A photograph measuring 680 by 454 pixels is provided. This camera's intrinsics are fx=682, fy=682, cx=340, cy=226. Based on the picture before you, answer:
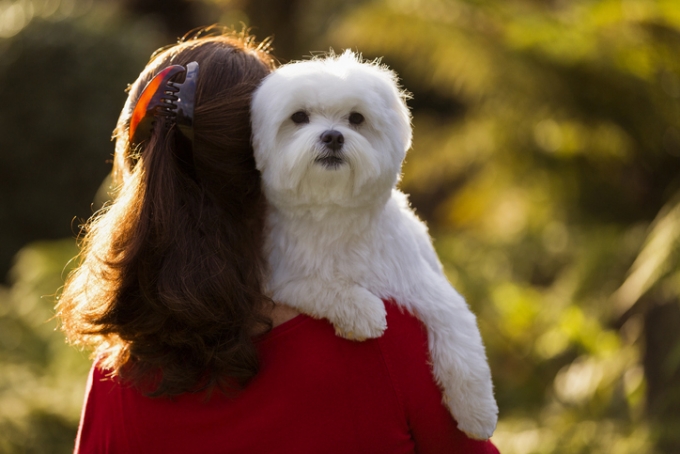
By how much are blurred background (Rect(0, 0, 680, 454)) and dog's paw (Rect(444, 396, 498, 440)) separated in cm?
157

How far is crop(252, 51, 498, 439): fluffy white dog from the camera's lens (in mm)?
1388

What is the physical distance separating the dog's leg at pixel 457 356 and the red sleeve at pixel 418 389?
2 centimetres

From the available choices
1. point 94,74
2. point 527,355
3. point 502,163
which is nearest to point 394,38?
point 502,163

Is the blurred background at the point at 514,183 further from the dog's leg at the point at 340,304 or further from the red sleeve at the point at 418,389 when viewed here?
the red sleeve at the point at 418,389

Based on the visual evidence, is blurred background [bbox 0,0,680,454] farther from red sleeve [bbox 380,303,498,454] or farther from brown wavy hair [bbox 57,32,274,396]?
red sleeve [bbox 380,303,498,454]

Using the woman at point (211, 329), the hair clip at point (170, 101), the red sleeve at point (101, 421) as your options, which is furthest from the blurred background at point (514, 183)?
the hair clip at point (170, 101)

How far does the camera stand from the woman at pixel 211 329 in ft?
4.52

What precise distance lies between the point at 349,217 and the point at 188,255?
35 cm

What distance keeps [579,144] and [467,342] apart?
400 cm

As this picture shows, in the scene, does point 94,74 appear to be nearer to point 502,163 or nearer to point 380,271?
point 502,163

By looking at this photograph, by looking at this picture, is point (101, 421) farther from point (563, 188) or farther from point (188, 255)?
point (563, 188)

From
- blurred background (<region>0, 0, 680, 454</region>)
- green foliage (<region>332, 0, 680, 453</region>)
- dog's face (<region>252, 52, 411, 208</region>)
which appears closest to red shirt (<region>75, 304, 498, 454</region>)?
dog's face (<region>252, 52, 411, 208</region>)

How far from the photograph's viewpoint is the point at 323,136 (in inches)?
54.3

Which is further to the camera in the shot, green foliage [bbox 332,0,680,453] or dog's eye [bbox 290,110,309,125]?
green foliage [bbox 332,0,680,453]
